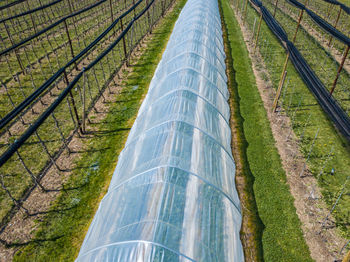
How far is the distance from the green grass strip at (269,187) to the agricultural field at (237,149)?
0.13 ft

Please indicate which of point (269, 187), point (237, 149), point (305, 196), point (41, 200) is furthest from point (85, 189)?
point (305, 196)

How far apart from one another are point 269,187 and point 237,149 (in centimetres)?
246

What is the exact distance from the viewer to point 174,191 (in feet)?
22.7

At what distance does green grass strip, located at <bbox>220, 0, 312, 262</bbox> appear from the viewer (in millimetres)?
8148

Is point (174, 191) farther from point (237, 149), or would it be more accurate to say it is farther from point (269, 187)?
point (237, 149)

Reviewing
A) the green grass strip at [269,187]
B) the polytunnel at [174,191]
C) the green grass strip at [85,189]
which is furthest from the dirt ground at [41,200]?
the green grass strip at [269,187]

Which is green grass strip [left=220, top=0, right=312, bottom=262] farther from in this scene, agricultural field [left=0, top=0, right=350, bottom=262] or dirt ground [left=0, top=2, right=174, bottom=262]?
dirt ground [left=0, top=2, right=174, bottom=262]

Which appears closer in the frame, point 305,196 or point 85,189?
point 305,196

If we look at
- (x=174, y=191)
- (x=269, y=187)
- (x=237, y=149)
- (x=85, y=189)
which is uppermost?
(x=174, y=191)

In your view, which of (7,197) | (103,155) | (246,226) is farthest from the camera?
(103,155)

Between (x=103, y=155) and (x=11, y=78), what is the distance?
11.1 meters

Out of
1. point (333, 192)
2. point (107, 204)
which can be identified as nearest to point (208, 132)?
point (107, 204)

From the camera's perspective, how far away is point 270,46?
874 inches

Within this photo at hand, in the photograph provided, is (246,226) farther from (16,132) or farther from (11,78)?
(11,78)
